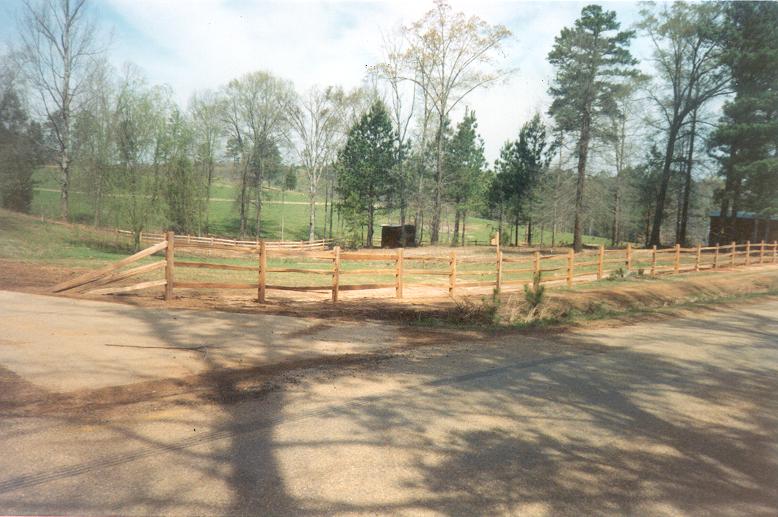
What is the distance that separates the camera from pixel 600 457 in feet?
10.8

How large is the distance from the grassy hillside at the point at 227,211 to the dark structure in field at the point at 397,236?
416 centimetres

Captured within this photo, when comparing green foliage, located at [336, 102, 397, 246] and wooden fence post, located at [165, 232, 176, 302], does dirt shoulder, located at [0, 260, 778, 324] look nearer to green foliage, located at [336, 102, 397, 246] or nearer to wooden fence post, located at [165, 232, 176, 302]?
wooden fence post, located at [165, 232, 176, 302]

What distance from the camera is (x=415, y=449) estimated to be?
3.29 m

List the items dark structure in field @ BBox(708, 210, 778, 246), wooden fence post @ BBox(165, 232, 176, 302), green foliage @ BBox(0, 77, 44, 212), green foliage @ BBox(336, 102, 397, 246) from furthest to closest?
green foliage @ BBox(336, 102, 397, 246) < dark structure in field @ BBox(708, 210, 778, 246) < green foliage @ BBox(0, 77, 44, 212) < wooden fence post @ BBox(165, 232, 176, 302)

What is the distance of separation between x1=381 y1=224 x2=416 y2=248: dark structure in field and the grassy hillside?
4157mm

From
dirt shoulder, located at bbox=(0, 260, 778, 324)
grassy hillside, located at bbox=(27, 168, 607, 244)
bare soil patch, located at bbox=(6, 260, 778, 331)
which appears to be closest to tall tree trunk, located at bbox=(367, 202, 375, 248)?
grassy hillside, located at bbox=(27, 168, 607, 244)

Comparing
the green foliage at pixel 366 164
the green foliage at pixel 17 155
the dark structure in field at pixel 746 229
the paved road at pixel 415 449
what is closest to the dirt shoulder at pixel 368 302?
the green foliage at pixel 17 155

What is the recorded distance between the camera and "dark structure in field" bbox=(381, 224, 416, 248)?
3719 cm

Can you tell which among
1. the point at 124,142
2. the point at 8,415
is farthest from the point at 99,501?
the point at 124,142

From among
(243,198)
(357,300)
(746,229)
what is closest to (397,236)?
(243,198)

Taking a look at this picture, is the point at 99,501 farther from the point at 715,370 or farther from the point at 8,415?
the point at 715,370

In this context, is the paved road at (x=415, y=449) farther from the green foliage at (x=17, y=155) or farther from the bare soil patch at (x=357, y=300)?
the green foliage at (x=17, y=155)

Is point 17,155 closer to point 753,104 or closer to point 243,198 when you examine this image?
point 243,198

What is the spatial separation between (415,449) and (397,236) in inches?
1376
